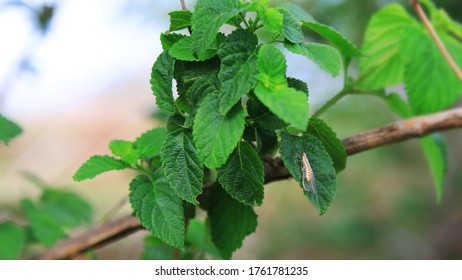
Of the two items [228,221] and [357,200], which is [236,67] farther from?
[357,200]

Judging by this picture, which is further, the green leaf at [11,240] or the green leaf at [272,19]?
the green leaf at [11,240]

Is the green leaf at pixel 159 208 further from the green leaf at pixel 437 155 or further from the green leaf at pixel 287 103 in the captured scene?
the green leaf at pixel 437 155

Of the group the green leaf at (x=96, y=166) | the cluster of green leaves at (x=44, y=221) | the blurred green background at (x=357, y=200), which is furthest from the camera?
the blurred green background at (x=357, y=200)

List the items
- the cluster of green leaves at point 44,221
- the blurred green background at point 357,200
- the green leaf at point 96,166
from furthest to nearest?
the blurred green background at point 357,200 → the cluster of green leaves at point 44,221 → the green leaf at point 96,166

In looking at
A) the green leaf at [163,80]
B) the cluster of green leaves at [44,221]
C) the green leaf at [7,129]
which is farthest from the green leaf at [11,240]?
the green leaf at [163,80]

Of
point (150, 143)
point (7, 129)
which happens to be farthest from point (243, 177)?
point (7, 129)

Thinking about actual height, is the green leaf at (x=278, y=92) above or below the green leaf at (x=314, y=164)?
above

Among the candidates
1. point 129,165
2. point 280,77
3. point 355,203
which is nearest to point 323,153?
point 280,77
